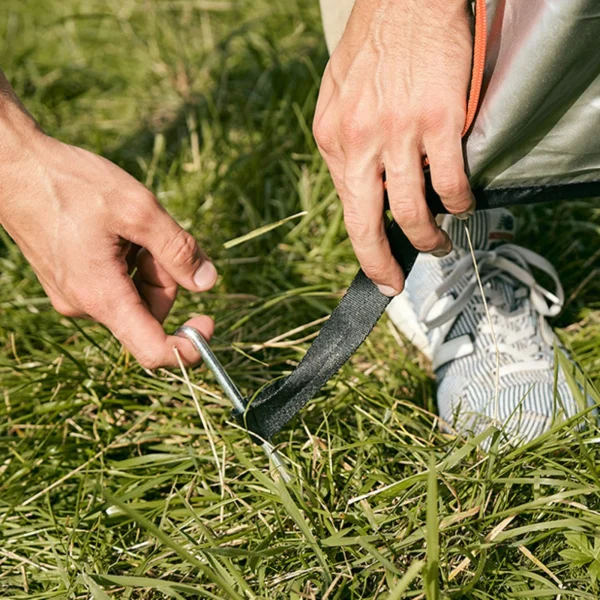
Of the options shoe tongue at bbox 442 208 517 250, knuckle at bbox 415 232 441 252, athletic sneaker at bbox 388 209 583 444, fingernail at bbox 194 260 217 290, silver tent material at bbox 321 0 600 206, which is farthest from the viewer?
shoe tongue at bbox 442 208 517 250

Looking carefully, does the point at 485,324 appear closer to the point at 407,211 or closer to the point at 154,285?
the point at 407,211

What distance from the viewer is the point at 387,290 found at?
43.9 inches

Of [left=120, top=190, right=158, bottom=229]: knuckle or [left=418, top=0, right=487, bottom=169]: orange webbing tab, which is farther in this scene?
[left=120, top=190, right=158, bottom=229]: knuckle

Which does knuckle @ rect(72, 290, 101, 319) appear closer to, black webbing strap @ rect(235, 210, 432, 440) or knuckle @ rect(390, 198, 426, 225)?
black webbing strap @ rect(235, 210, 432, 440)

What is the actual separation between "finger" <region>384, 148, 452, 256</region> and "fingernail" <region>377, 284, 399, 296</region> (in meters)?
0.08

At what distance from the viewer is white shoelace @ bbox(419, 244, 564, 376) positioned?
1.39 m

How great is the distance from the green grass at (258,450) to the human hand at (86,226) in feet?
0.74

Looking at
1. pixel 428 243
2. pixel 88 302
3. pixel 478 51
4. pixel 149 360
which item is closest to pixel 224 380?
pixel 149 360

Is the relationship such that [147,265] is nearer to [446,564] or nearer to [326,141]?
[326,141]

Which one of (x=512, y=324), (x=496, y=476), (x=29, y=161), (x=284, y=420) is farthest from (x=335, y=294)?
(x=29, y=161)

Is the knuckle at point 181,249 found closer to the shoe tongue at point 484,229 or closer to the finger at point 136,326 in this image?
the finger at point 136,326

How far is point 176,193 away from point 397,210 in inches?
36.4

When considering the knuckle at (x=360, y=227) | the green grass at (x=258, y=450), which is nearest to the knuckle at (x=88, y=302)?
the green grass at (x=258, y=450)

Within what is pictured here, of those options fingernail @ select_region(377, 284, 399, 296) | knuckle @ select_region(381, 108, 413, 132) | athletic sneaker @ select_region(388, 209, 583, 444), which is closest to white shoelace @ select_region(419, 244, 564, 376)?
athletic sneaker @ select_region(388, 209, 583, 444)
